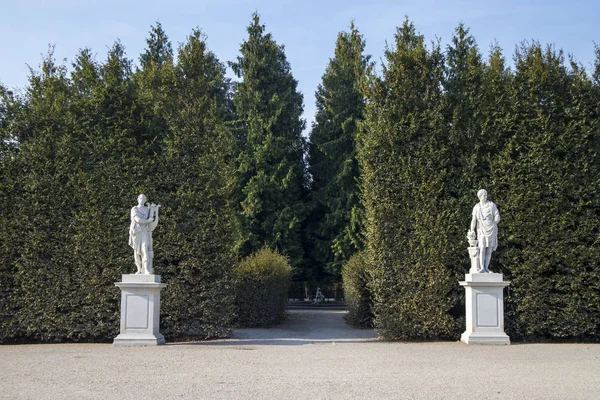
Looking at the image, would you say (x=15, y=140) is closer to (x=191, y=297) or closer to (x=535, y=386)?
(x=191, y=297)

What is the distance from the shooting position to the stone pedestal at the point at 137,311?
12.1 meters

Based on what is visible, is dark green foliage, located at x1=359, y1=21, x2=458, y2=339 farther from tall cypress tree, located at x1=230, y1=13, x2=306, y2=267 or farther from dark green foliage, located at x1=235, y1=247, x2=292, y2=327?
tall cypress tree, located at x1=230, y1=13, x2=306, y2=267

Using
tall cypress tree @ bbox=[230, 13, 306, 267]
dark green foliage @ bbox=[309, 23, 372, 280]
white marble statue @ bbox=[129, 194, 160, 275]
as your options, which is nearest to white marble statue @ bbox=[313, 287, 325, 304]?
dark green foliage @ bbox=[309, 23, 372, 280]

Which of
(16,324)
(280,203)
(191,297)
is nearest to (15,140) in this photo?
(16,324)

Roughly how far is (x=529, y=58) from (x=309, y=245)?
20.1 metres

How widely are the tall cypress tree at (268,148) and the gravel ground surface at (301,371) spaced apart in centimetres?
1715

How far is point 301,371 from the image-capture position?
337 inches

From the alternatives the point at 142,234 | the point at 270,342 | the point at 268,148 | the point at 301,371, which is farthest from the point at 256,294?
the point at 268,148

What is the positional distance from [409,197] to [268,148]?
17.7 metres

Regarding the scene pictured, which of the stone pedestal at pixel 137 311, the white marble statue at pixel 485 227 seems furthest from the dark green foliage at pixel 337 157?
the stone pedestal at pixel 137 311

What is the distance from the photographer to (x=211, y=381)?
25.4 feet

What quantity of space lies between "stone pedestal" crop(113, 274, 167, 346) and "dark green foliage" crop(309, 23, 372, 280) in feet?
58.7

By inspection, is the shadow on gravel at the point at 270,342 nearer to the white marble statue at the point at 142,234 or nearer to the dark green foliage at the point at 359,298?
the white marble statue at the point at 142,234

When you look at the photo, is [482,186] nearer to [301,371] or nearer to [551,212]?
[551,212]
